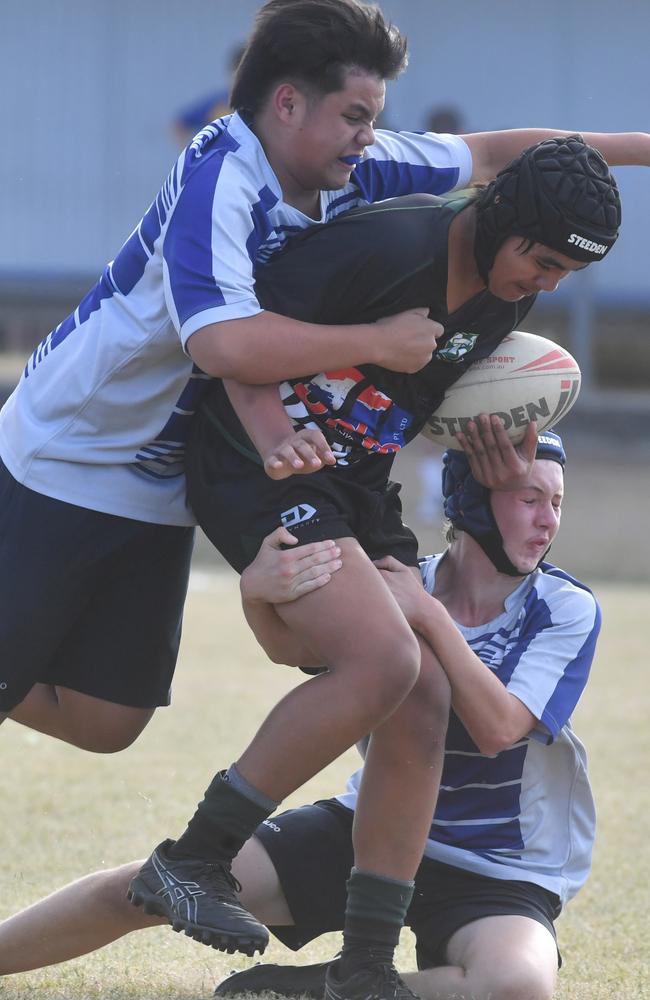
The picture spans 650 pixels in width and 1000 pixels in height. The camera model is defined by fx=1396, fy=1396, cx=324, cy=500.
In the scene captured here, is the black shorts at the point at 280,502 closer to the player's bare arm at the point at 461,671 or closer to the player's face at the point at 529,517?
the player's bare arm at the point at 461,671

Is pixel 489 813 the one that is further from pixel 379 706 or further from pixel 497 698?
pixel 379 706

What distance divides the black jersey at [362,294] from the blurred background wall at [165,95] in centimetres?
1715

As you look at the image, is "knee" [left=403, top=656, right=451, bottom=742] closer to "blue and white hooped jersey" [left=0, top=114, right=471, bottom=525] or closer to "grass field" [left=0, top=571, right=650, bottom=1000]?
"blue and white hooped jersey" [left=0, top=114, right=471, bottom=525]

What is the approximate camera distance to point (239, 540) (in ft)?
10.0

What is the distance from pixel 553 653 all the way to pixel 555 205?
113 cm

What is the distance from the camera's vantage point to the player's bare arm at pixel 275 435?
110 inches

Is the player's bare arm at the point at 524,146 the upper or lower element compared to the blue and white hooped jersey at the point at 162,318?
upper

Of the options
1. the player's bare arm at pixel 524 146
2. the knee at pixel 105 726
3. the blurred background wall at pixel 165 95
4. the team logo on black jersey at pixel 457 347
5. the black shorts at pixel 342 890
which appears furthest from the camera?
the blurred background wall at pixel 165 95

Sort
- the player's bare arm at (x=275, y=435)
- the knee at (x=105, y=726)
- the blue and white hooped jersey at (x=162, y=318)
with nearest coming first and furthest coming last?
1. the player's bare arm at (x=275, y=435)
2. the blue and white hooped jersey at (x=162, y=318)
3. the knee at (x=105, y=726)

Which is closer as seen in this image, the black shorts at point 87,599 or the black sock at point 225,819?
the black sock at point 225,819

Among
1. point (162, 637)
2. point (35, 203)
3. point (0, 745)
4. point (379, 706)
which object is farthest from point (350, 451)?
point (35, 203)

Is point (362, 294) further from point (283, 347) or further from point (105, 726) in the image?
point (105, 726)

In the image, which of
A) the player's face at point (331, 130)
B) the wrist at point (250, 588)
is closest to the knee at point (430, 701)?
the wrist at point (250, 588)

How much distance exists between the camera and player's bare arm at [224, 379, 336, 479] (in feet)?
9.19
